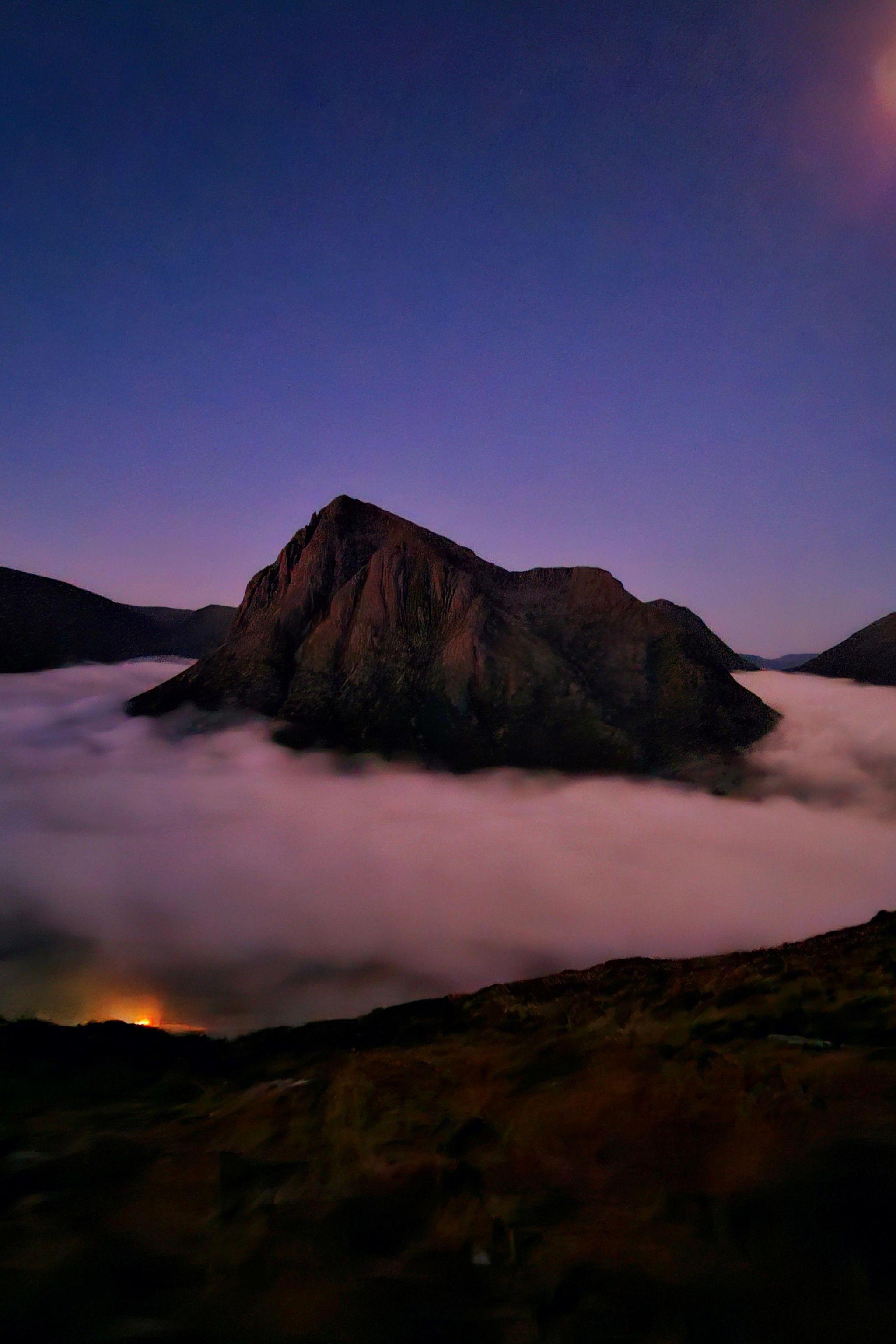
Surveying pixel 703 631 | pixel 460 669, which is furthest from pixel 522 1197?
pixel 703 631

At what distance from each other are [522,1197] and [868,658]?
213m

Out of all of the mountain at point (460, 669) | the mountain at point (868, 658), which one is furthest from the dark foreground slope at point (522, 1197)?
the mountain at point (868, 658)

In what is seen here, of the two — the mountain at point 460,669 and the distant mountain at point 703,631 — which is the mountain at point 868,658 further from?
the mountain at point 460,669

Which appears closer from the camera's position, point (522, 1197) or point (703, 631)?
point (522, 1197)

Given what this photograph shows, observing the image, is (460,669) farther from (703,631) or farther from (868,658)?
(868,658)

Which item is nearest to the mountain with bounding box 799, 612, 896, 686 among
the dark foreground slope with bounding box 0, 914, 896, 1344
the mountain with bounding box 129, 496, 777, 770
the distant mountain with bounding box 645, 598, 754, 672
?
the distant mountain with bounding box 645, 598, 754, 672

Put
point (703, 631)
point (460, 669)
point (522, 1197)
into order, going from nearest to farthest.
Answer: point (522, 1197), point (460, 669), point (703, 631)

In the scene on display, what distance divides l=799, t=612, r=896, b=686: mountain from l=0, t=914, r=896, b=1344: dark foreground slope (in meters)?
188

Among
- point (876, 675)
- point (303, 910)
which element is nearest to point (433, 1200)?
Result: point (303, 910)

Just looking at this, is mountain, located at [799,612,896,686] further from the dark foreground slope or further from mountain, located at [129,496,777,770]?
the dark foreground slope

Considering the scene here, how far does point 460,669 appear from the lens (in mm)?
103188

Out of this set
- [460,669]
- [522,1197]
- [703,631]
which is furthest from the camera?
[703,631]

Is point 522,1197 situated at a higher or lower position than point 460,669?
lower

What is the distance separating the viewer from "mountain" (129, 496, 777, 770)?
9944cm
